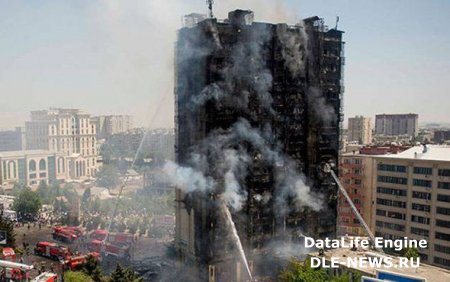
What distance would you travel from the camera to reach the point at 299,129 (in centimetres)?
3419

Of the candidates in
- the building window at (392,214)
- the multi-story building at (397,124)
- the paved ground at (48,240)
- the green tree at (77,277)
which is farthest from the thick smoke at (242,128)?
the multi-story building at (397,124)

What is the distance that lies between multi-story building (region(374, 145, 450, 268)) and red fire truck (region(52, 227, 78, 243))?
28.8 metres

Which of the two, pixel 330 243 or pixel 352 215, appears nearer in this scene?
pixel 330 243

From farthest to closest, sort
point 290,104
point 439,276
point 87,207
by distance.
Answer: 1. point 87,207
2. point 290,104
3. point 439,276

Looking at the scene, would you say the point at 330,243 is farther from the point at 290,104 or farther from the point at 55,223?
the point at 55,223

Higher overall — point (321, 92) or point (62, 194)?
point (321, 92)

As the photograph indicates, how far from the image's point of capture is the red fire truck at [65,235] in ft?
137

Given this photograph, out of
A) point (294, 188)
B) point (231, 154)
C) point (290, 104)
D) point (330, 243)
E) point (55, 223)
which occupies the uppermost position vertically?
point (290, 104)

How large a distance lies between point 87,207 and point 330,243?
35.9 meters

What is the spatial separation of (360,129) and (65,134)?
275 ft

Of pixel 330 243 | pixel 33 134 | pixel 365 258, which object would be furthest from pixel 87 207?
pixel 33 134

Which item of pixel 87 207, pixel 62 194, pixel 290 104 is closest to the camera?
A: pixel 290 104

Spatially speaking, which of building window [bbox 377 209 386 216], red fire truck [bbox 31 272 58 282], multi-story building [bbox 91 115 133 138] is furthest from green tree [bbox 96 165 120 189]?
multi-story building [bbox 91 115 133 138]

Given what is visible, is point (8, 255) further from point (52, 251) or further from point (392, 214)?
point (392, 214)
